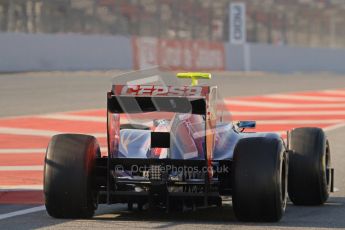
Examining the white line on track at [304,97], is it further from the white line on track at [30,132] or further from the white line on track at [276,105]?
the white line on track at [30,132]

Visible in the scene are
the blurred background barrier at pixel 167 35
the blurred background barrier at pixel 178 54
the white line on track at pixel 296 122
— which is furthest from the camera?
the blurred background barrier at pixel 178 54

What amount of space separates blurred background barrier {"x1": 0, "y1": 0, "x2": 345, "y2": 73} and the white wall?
3cm

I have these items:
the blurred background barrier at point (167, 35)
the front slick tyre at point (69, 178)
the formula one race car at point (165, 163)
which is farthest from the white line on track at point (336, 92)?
the front slick tyre at point (69, 178)

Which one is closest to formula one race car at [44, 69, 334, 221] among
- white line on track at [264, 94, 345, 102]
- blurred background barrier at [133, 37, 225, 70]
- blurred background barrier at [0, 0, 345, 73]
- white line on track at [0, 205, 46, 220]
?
white line on track at [0, 205, 46, 220]

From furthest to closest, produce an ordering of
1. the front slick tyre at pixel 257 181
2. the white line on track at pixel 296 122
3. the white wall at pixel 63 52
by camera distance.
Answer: the white wall at pixel 63 52 → the white line on track at pixel 296 122 → the front slick tyre at pixel 257 181

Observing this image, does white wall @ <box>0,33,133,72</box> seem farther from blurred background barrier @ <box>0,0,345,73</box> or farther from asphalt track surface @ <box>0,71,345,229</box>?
asphalt track surface @ <box>0,71,345,229</box>

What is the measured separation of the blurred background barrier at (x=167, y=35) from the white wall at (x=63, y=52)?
3cm

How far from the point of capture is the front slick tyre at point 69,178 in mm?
7449

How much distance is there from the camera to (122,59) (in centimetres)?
3078

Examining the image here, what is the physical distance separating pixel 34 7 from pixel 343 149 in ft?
56.3

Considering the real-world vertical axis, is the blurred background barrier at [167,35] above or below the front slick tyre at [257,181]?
above

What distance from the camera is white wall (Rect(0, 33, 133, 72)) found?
86.3 feet

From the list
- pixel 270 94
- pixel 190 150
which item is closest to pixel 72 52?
pixel 270 94

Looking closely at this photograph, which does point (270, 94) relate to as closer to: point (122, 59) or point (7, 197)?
point (122, 59)
